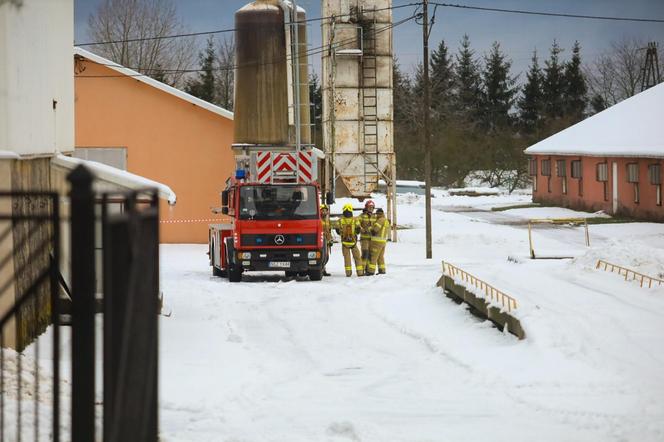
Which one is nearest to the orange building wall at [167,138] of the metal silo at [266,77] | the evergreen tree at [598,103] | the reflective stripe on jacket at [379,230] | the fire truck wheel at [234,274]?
the metal silo at [266,77]

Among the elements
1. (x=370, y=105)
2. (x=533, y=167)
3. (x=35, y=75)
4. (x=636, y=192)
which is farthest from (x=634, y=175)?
(x=35, y=75)

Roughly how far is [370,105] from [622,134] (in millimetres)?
17003

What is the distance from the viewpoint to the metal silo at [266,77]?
114 ft

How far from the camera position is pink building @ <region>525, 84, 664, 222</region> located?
44812 millimetres

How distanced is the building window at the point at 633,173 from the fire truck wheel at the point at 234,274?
25374mm

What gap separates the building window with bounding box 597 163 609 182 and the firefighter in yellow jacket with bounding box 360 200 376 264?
26591 millimetres

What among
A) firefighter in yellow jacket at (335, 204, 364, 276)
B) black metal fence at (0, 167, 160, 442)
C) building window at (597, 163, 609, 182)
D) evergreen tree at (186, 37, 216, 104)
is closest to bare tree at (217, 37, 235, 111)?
evergreen tree at (186, 37, 216, 104)

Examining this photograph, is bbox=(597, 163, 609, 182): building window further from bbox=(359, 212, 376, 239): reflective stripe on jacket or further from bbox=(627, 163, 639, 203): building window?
bbox=(359, 212, 376, 239): reflective stripe on jacket

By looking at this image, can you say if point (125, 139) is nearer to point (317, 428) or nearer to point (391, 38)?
point (391, 38)

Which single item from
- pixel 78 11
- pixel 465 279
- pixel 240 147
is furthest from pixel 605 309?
pixel 78 11

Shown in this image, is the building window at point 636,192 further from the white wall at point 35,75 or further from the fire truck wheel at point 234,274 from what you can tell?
the white wall at point 35,75

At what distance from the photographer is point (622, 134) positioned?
167 ft

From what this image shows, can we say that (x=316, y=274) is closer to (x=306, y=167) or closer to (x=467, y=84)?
(x=306, y=167)

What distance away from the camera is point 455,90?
101 m
